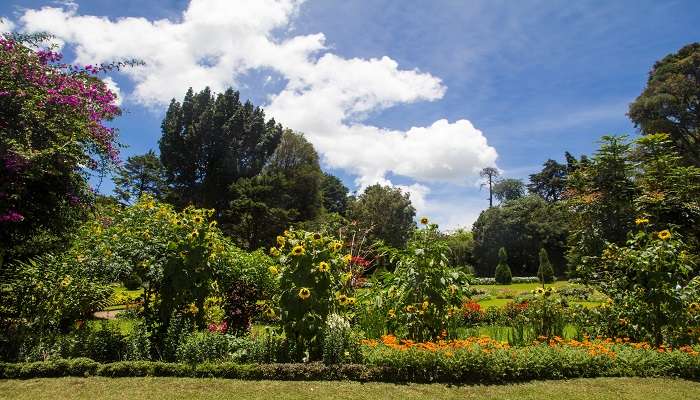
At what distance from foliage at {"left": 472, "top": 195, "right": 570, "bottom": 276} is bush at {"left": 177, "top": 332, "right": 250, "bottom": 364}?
34767mm

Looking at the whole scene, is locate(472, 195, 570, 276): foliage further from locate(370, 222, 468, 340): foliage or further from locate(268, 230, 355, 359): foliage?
locate(268, 230, 355, 359): foliage

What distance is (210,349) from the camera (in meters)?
5.23

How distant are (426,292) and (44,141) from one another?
5636mm

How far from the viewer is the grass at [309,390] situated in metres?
4.36

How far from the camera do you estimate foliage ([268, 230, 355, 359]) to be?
5.26m

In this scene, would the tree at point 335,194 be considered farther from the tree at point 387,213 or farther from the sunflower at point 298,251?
the sunflower at point 298,251

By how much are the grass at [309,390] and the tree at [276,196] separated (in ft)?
63.0

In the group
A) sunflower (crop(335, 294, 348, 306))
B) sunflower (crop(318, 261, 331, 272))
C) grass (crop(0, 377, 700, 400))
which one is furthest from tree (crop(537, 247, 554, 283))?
sunflower (crop(318, 261, 331, 272))

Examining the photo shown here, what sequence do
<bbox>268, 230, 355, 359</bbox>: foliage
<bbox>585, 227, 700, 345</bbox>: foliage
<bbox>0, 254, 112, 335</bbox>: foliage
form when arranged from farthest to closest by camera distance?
<bbox>585, 227, 700, 345</bbox>: foliage < <bbox>0, 254, 112, 335</bbox>: foliage < <bbox>268, 230, 355, 359</bbox>: foliage

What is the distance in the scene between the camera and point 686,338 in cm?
606

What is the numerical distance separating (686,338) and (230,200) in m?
25.5

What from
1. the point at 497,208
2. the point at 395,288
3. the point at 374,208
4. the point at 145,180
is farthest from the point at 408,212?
the point at 395,288

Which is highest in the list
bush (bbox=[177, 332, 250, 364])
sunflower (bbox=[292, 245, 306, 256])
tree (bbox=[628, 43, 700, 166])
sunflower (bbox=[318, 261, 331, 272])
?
tree (bbox=[628, 43, 700, 166])

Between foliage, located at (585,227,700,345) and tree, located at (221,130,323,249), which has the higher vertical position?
tree, located at (221,130,323,249)
